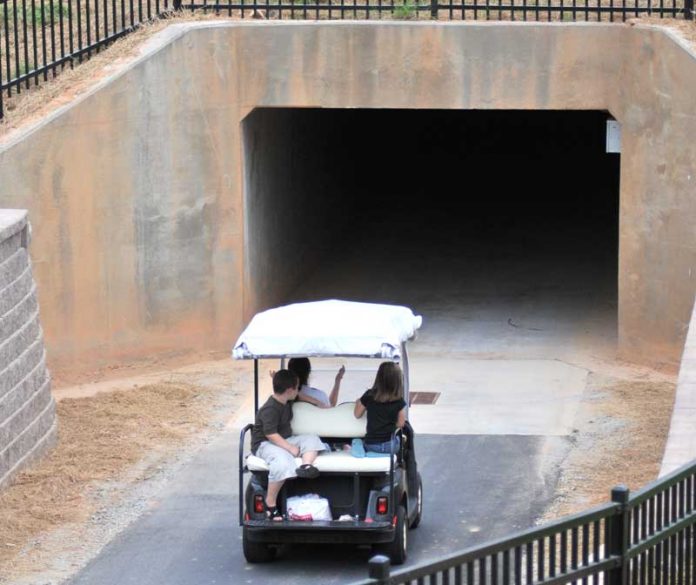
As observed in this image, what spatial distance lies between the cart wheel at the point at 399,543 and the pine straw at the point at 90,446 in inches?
102

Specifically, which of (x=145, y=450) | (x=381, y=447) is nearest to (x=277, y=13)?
(x=145, y=450)

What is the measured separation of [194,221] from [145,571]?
6.15m

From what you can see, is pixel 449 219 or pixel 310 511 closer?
pixel 310 511

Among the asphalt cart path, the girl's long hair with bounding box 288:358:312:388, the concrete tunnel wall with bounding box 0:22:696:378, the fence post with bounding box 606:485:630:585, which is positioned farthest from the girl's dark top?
the concrete tunnel wall with bounding box 0:22:696:378

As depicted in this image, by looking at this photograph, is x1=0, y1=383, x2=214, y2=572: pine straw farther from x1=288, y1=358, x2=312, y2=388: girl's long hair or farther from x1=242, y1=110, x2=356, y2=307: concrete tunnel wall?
x1=242, y1=110, x2=356, y2=307: concrete tunnel wall

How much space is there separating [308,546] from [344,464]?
3.29 ft

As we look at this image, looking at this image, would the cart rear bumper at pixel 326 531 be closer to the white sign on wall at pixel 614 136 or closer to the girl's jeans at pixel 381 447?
the girl's jeans at pixel 381 447

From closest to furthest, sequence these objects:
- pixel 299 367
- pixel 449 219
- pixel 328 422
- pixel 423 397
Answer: pixel 328 422
pixel 299 367
pixel 423 397
pixel 449 219

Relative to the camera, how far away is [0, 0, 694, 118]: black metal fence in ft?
48.8

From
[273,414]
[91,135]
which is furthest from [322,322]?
[91,135]

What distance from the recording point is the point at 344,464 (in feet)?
29.6

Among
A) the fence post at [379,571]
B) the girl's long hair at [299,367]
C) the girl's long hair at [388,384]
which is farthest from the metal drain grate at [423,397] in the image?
the fence post at [379,571]

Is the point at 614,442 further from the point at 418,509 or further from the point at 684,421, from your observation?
the point at 418,509

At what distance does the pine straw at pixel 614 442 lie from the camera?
1070 centimetres
